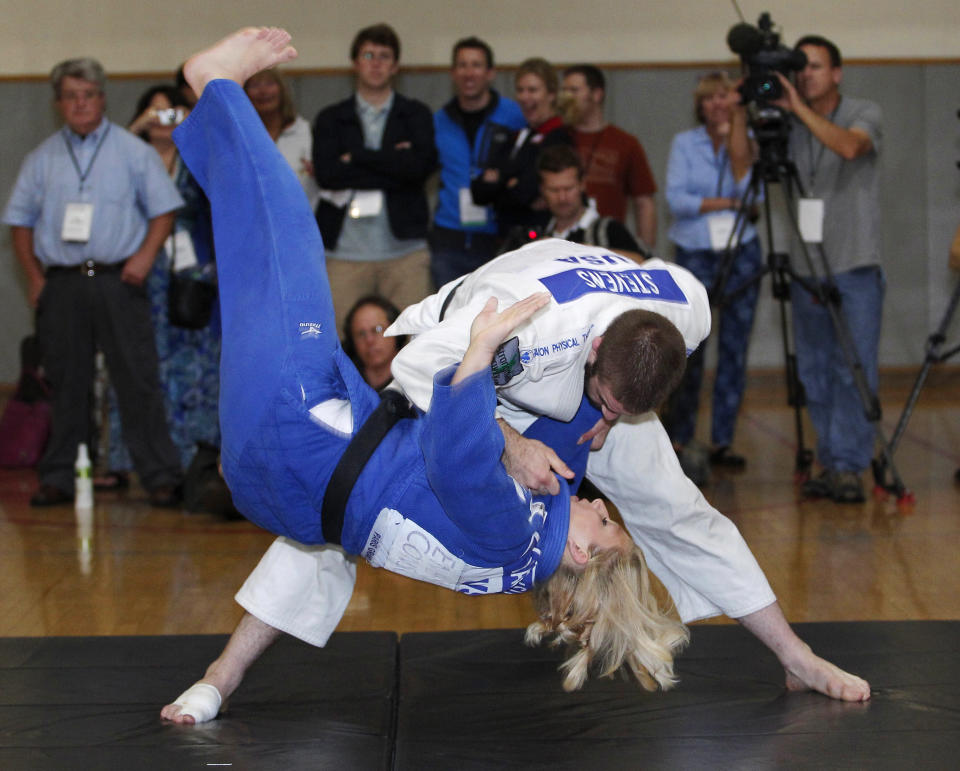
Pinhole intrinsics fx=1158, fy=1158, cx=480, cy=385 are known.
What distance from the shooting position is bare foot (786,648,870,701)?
2.41 meters

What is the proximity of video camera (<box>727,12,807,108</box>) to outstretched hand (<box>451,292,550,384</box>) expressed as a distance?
265 centimetres

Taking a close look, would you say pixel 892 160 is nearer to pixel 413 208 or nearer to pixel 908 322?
pixel 908 322

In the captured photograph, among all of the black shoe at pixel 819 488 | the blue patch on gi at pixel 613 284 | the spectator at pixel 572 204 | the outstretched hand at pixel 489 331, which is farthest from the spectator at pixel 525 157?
Result: the outstretched hand at pixel 489 331

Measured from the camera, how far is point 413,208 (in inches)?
193

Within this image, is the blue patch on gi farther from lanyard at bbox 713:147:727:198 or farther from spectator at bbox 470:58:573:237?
lanyard at bbox 713:147:727:198

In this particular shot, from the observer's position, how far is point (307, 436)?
6.88ft

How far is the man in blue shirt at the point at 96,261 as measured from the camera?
4.62 metres

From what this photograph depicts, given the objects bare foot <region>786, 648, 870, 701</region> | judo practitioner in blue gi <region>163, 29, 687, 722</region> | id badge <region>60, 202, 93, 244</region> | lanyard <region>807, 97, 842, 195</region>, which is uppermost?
lanyard <region>807, 97, 842, 195</region>

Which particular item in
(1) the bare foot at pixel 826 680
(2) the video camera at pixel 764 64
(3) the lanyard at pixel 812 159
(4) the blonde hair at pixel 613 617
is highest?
(2) the video camera at pixel 764 64

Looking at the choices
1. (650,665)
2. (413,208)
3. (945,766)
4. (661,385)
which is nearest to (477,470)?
(661,385)

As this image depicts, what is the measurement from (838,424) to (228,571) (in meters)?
2.38

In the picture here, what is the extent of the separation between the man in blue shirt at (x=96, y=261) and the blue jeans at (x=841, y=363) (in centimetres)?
259

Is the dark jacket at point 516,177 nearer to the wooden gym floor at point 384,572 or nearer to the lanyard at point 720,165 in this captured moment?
the lanyard at point 720,165

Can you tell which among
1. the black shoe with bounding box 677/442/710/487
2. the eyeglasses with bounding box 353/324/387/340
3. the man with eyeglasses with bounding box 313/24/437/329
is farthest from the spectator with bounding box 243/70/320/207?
the black shoe with bounding box 677/442/710/487
